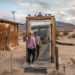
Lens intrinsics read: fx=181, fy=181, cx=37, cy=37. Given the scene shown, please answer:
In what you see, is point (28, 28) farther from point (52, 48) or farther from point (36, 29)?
point (52, 48)

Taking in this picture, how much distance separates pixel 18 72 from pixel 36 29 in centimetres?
316

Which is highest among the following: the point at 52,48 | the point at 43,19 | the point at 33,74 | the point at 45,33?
the point at 43,19

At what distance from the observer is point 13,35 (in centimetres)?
2102

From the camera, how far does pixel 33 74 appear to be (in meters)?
8.17

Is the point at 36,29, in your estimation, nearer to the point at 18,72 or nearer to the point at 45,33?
the point at 45,33

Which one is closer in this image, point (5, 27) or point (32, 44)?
point (32, 44)

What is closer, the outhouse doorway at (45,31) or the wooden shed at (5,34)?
the outhouse doorway at (45,31)

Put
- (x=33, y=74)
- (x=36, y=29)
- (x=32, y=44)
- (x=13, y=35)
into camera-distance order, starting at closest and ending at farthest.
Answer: (x=33, y=74)
(x=32, y=44)
(x=36, y=29)
(x=13, y=35)

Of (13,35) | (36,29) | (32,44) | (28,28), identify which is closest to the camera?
(32,44)

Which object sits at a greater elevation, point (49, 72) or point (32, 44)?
point (32, 44)

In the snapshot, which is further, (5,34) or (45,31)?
(5,34)

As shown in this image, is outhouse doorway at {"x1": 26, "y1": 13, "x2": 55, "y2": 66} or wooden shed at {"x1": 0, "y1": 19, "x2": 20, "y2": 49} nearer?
outhouse doorway at {"x1": 26, "y1": 13, "x2": 55, "y2": 66}

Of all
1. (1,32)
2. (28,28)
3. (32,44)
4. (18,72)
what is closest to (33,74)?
(18,72)

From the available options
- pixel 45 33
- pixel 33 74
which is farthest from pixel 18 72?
pixel 45 33
